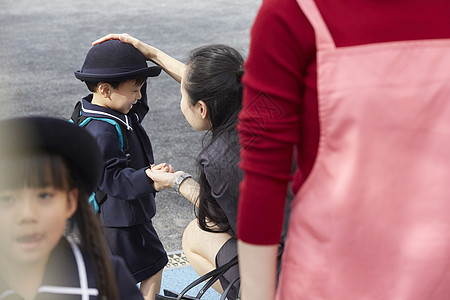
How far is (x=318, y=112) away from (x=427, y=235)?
338mm

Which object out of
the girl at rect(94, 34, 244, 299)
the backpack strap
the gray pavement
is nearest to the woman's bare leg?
the girl at rect(94, 34, 244, 299)

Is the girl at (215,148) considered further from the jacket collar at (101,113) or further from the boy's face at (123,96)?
the jacket collar at (101,113)

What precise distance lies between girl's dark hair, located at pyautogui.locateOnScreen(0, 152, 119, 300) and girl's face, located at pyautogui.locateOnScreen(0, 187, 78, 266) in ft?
0.06

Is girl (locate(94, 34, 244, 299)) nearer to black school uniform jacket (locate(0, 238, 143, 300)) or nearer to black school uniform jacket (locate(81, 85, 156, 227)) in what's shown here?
black school uniform jacket (locate(81, 85, 156, 227))

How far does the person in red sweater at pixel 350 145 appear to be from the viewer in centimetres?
136

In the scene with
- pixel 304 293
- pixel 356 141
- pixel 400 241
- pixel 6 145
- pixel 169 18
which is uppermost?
pixel 6 145

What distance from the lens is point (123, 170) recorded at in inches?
113

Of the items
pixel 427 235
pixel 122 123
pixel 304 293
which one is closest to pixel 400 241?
pixel 427 235

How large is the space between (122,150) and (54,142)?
1.62 meters

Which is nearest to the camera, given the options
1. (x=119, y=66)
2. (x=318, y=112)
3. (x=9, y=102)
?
(x=318, y=112)

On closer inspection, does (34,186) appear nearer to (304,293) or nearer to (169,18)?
(304,293)

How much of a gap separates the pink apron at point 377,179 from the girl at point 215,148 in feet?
3.52

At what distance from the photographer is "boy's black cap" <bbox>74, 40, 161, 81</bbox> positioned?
2.91m

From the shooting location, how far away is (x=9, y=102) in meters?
7.32
